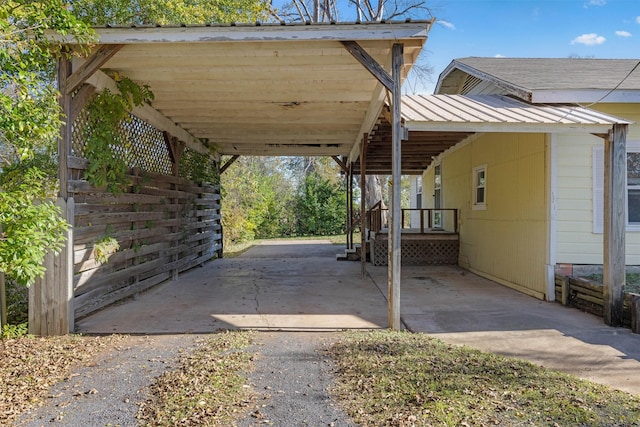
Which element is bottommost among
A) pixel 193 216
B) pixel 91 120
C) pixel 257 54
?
pixel 193 216

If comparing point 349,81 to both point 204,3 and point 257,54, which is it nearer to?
point 257,54

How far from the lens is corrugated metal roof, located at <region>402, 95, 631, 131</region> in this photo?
512 cm

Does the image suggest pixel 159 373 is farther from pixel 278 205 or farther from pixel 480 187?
pixel 278 205

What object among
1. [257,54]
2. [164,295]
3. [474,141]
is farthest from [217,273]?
[474,141]

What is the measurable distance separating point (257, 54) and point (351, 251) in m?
7.63

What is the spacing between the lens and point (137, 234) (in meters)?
6.48

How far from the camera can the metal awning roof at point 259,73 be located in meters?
4.37

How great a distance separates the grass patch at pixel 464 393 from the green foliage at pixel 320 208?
61.7 feet

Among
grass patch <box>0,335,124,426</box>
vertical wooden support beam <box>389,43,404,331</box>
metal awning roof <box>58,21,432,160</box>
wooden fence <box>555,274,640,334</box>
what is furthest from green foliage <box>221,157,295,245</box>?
wooden fence <box>555,274,640,334</box>

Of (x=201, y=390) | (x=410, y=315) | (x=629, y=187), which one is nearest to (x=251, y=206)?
(x=410, y=315)

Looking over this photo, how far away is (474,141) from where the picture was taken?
9172 millimetres

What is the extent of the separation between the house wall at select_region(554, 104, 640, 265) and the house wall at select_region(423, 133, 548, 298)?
0.21 metres

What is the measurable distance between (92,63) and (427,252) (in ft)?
26.6

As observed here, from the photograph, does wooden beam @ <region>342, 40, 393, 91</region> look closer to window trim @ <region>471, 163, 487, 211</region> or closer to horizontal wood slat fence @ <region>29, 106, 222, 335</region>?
horizontal wood slat fence @ <region>29, 106, 222, 335</region>
